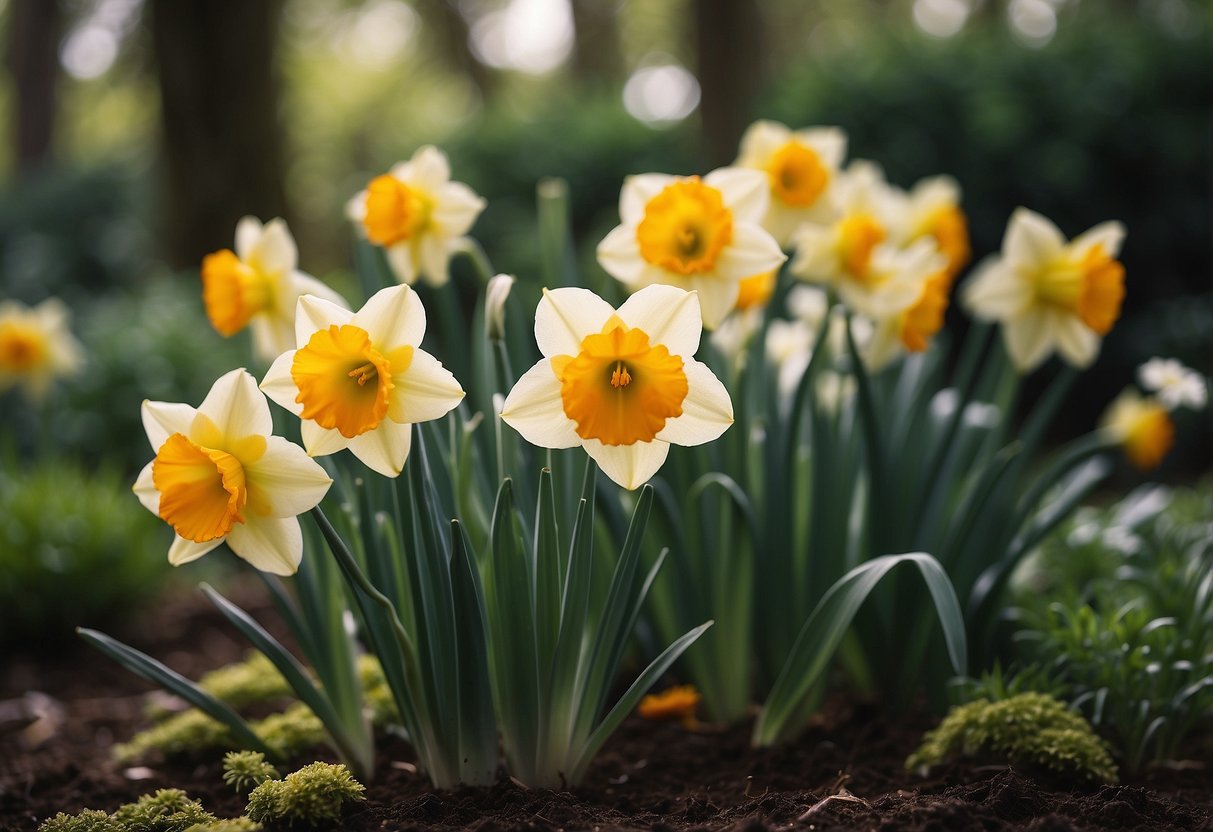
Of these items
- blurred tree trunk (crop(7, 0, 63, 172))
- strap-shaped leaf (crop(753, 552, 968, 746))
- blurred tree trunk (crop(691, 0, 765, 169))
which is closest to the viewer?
strap-shaped leaf (crop(753, 552, 968, 746))

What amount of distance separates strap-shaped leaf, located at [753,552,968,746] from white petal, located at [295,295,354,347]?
93 cm

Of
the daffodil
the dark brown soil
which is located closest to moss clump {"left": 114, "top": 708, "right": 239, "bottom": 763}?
the dark brown soil

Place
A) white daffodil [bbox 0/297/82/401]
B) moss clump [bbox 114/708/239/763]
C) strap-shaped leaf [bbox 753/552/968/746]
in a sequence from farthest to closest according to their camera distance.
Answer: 1. white daffodil [bbox 0/297/82/401]
2. moss clump [bbox 114/708/239/763]
3. strap-shaped leaf [bbox 753/552/968/746]

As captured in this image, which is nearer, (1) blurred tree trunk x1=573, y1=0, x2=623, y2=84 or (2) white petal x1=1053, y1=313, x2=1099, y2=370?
(2) white petal x1=1053, y1=313, x2=1099, y2=370

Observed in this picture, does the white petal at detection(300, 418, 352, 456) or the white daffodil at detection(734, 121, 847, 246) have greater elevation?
the white daffodil at detection(734, 121, 847, 246)

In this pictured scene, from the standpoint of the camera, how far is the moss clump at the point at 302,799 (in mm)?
1516

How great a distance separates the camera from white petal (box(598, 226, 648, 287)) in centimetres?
179

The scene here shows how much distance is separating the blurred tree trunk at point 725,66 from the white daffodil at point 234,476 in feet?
16.4

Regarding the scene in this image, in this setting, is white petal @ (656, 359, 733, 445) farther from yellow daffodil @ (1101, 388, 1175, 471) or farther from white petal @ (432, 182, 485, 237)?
yellow daffodil @ (1101, 388, 1175, 471)

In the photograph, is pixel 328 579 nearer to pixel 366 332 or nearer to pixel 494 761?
pixel 494 761

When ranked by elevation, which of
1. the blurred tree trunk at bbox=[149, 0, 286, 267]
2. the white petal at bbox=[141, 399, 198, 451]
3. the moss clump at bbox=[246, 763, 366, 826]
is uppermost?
the blurred tree trunk at bbox=[149, 0, 286, 267]

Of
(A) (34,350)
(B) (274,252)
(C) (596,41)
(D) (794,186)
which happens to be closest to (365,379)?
(B) (274,252)

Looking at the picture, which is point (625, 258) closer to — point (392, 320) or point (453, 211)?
point (453, 211)

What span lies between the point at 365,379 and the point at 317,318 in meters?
0.11
